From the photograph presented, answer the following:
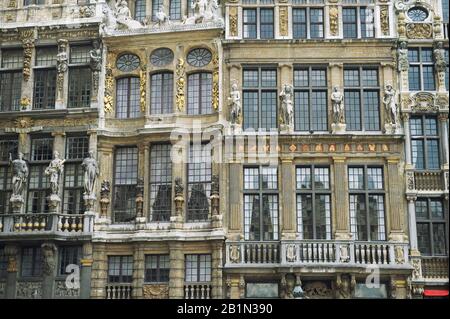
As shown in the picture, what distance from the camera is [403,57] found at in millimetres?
24219

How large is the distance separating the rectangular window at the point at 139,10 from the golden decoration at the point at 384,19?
8391mm

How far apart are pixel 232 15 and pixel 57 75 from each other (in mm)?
6561

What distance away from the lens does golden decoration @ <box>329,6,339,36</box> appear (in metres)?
24.6

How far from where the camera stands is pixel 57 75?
25.5m

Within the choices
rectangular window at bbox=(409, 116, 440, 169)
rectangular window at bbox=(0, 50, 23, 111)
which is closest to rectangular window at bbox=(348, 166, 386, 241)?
rectangular window at bbox=(409, 116, 440, 169)

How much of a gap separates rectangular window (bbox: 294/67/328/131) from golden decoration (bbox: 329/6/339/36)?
1393 mm

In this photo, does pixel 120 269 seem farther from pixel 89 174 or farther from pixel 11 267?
pixel 11 267

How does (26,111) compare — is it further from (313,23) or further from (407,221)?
(407,221)

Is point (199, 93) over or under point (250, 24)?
under

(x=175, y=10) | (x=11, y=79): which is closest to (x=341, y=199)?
(x=175, y=10)

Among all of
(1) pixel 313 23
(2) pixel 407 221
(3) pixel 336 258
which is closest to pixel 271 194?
(3) pixel 336 258

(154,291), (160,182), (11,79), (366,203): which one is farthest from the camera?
(11,79)

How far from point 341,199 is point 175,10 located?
896 cm

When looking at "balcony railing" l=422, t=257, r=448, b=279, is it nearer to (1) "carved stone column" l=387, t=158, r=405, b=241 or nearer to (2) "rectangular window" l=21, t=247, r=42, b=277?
(1) "carved stone column" l=387, t=158, r=405, b=241
